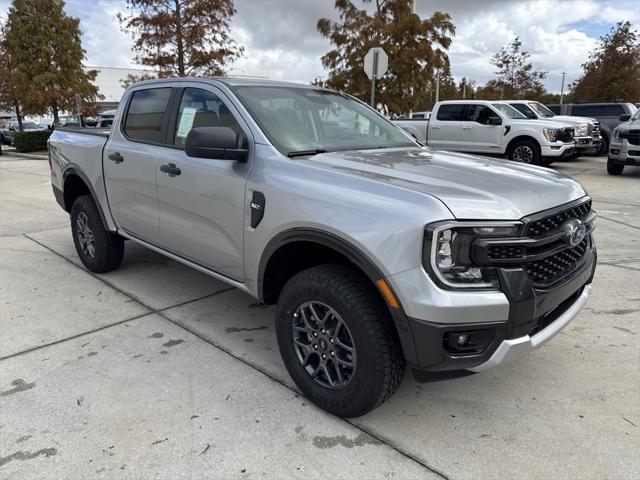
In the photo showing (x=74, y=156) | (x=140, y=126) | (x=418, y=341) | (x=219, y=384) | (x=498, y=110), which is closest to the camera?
(x=418, y=341)

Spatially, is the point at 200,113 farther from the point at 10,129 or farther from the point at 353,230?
the point at 10,129

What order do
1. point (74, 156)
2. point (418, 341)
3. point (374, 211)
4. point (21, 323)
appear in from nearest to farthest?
1. point (418, 341)
2. point (374, 211)
3. point (21, 323)
4. point (74, 156)

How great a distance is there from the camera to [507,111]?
13.2m

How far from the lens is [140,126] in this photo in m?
4.19

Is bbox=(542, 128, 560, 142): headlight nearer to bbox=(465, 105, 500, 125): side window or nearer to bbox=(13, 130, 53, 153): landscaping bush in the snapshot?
bbox=(465, 105, 500, 125): side window

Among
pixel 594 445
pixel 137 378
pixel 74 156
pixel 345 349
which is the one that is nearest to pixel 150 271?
pixel 74 156

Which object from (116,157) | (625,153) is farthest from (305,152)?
(625,153)

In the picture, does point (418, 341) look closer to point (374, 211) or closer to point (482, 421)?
point (374, 211)

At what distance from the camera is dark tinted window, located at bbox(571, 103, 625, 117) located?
17156 millimetres

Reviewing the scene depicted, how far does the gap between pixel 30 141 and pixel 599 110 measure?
2345cm

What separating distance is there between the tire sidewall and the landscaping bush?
24064 mm

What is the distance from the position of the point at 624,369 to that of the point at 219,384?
2.49m

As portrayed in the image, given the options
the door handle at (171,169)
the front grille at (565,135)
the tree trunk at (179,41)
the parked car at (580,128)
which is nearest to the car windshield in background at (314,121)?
the door handle at (171,169)

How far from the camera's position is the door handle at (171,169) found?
3.54 m
